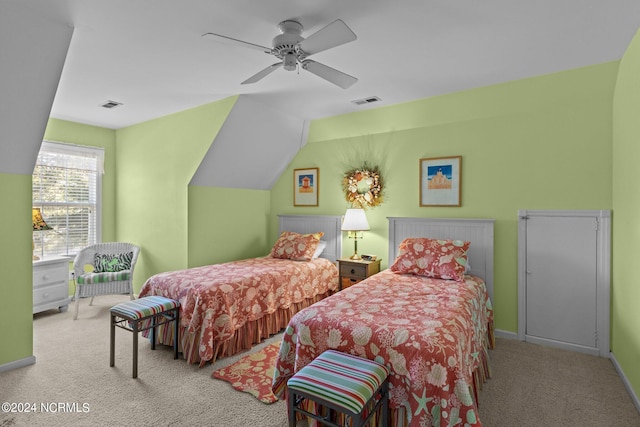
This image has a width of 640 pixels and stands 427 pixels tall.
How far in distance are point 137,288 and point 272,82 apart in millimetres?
3656

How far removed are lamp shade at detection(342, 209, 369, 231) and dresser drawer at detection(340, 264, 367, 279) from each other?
17.6 inches

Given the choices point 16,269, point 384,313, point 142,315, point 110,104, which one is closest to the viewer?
point 384,313

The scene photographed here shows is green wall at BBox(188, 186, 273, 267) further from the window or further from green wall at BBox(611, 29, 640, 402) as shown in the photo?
green wall at BBox(611, 29, 640, 402)

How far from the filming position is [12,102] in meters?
2.48

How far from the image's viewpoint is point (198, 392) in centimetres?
251

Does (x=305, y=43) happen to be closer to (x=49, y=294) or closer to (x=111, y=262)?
(x=111, y=262)

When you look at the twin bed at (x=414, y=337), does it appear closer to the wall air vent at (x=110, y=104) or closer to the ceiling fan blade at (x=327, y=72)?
the ceiling fan blade at (x=327, y=72)

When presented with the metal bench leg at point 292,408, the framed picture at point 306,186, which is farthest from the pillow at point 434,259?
the metal bench leg at point 292,408

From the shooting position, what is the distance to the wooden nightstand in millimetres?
4035

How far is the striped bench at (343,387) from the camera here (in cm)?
160

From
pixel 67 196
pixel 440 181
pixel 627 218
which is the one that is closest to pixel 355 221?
pixel 440 181

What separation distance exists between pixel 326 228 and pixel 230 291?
196cm

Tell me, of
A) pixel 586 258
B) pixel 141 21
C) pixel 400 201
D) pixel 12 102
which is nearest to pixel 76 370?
pixel 12 102

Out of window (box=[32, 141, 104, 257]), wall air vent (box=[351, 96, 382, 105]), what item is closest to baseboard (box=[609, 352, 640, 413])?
wall air vent (box=[351, 96, 382, 105])
